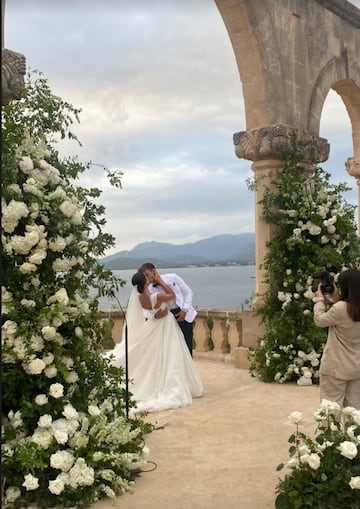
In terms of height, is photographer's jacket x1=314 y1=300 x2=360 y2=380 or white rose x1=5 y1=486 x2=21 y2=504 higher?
photographer's jacket x1=314 y1=300 x2=360 y2=380

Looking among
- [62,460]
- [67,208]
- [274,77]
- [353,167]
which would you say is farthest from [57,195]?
[353,167]

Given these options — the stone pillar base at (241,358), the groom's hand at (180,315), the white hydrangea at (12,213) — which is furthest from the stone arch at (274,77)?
the white hydrangea at (12,213)

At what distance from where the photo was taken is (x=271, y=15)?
707 cm

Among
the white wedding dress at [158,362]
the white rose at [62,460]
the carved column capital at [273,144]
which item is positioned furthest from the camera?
the carved column capital at [273,144]

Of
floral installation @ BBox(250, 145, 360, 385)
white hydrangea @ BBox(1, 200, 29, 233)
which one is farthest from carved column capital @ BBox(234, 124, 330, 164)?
white hydrangea @ BBox(1, 200, 29, 233)

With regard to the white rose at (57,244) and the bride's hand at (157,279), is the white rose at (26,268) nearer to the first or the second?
the white rose at (57,244)

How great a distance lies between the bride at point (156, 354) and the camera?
5750 millimetres

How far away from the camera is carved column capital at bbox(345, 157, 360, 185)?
9.97 meters

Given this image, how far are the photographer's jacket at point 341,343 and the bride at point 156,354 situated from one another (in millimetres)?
2244

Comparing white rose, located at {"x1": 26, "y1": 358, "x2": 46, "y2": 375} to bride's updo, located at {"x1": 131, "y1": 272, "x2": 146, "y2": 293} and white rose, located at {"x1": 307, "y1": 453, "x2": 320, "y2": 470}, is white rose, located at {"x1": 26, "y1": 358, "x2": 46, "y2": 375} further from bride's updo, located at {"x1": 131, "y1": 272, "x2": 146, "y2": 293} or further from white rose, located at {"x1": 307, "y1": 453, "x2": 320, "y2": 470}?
bride's updo, located at {"x1": 131, "y1": 272, "x2": 146, "y2": 293}

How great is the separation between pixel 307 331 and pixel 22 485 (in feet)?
14.4

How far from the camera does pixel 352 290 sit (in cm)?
362

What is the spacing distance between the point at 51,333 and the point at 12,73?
180cm

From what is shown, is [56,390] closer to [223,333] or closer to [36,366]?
[36,366]
